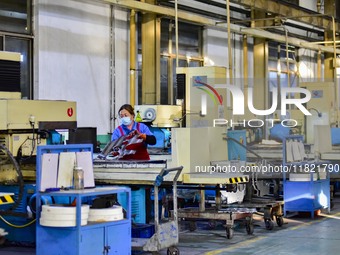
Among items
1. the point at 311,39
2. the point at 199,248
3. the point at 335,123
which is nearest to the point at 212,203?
the point at 199,248

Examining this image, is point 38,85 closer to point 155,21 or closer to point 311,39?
point 155,21

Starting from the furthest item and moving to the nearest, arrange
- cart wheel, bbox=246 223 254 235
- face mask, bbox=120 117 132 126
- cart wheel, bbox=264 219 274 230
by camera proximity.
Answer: cart wheel, bbox=264 219 274 230 < cart wheel, bbox=246 223 254 235 < face mask, bbox=120 117 132 126

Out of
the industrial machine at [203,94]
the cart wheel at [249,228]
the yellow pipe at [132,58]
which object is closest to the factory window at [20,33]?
the yellow pipe at [132,58]

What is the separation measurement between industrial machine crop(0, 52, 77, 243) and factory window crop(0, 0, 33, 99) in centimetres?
336

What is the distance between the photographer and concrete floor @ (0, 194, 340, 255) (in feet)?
20.7

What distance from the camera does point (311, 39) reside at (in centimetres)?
1783

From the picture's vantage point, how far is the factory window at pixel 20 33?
9.36m

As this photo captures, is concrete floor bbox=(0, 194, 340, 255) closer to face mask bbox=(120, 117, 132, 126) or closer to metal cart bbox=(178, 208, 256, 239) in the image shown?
metal cart bbox=(178, 208, 256, 239)

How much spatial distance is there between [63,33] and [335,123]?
5.46m

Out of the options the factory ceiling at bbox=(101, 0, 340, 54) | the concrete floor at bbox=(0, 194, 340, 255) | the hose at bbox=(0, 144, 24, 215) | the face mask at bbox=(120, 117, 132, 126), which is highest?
the factory ceiling at bbox=(101, 0, 340, 54)

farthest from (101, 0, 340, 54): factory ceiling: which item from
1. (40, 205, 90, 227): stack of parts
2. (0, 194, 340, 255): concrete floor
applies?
(40, 205, 90, 227): stack of parts

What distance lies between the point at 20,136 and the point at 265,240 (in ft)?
9.12

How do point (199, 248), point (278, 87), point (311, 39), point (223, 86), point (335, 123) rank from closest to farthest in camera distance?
point (199, 248)
point (223, 86)
point (335, 123)
point (278, 87)
point (311, 39)

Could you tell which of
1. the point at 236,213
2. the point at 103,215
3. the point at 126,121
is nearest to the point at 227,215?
the point at 236,213
